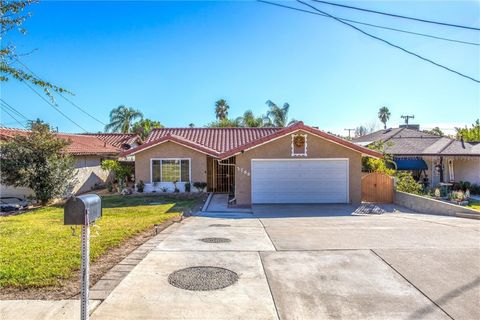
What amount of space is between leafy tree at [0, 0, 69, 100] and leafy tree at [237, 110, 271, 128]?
121 ft

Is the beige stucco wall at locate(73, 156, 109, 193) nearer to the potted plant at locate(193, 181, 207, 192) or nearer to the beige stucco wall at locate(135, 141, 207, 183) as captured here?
the beige stucco wall at locate(135, 141, 207, 183)

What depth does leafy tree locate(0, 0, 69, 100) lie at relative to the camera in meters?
5.11

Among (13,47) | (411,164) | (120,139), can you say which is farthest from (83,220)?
(120,139)

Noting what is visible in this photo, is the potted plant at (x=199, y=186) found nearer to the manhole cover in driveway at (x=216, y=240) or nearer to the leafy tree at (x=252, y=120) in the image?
the manhole cover in driveway at (x=216, y=240)

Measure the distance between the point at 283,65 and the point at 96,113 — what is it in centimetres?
3379

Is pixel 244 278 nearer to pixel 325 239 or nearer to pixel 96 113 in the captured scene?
pixel 325 239

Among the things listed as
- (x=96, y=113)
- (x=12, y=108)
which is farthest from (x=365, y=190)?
(x=96, y=113)

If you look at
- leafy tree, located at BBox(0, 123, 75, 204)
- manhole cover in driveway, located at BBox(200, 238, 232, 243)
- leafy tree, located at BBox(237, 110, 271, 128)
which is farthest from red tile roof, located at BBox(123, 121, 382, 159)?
leafy tree, located at BBox(237, 110, 271, 128)

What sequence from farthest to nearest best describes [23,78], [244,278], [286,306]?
1. [244,278]
2. [23,78]
3. [286,306]

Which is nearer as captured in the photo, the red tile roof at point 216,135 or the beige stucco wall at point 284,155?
the beige stucco wall at point 284,155

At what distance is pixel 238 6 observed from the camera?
12.0 m

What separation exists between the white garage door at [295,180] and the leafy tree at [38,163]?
968 cm

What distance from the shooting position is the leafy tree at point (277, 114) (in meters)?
41.2

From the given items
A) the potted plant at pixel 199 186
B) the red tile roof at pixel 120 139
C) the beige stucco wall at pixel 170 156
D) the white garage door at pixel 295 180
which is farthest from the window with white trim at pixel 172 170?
the red tile roof at pixel 120 139
